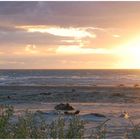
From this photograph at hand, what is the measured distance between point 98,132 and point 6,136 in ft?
4.36

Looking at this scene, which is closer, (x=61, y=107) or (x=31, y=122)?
(x=31, y=122)

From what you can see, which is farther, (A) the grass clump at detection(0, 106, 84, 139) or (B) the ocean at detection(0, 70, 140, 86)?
(B) the ocean at detection(0, 70, 140, 86)

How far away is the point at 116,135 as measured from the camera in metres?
20.7

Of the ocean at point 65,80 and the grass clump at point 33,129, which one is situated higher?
the ocean at point 65,80

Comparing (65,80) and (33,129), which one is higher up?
(65,80)

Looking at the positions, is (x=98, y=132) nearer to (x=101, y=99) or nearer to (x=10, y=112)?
(x=10, y=112)

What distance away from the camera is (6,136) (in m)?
7.11

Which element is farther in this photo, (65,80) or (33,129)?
(65,80)

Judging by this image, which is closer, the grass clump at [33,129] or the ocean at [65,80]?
the grass clump at [33,129]

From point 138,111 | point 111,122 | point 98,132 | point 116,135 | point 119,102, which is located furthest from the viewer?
point 119,102

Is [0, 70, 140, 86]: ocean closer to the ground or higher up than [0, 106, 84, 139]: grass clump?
higher up

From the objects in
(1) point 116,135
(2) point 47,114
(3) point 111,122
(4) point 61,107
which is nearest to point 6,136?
(1) point 116,135

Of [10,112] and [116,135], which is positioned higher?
[10,112]

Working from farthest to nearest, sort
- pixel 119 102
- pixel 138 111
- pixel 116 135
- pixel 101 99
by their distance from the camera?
pixel 101 99 < pixel 119 102 < pixel 138 111 < pixel 116 135
